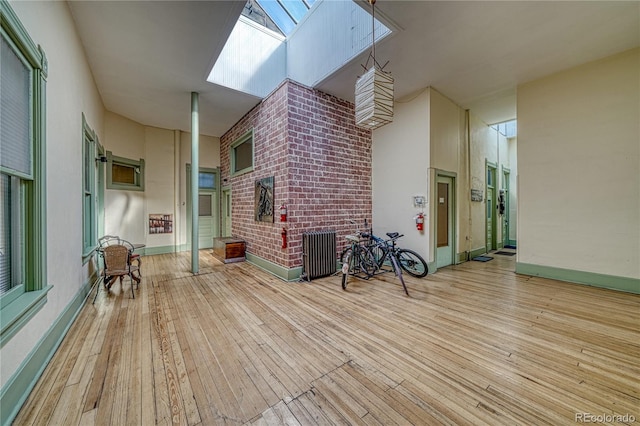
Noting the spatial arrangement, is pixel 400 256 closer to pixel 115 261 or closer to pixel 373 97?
pixel 373 97

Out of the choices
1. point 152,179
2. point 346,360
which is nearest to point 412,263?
point 346,360

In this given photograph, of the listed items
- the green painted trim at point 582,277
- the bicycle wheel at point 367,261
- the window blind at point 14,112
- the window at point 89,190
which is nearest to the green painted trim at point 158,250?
the window at point 89,190

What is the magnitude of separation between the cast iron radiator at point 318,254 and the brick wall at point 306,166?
0.52 feet

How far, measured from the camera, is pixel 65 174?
2.52m

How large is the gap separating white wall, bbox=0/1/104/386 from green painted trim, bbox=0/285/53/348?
69mm

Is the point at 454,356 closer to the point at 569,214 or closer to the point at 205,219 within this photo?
the point at 569,214

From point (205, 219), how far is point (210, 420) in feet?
22.3

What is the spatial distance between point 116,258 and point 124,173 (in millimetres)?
3591

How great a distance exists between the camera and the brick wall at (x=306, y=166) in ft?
13.6

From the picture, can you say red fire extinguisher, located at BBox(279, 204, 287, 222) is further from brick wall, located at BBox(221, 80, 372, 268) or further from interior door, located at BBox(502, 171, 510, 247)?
interior door, located at BBox(502, 171, 510, 247)

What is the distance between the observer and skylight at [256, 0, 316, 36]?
4502mm

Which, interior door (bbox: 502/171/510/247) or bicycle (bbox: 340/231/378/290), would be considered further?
interior door (bbox: 502/171/510/247)

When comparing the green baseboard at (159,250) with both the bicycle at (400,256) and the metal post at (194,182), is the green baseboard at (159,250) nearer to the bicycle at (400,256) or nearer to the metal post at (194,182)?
the metal post at (194,182)

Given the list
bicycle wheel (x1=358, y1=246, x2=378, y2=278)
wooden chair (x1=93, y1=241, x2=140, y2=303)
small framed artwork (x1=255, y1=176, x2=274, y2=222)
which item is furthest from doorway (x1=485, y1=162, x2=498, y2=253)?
wooden chair (x1=93, y1=241, x2=140, y2=303)
